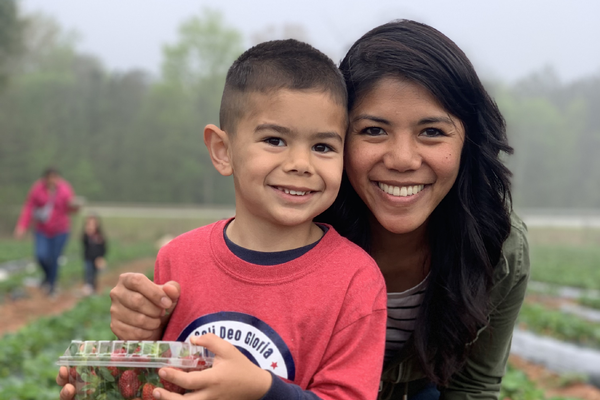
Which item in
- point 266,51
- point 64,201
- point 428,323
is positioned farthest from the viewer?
point 64,201

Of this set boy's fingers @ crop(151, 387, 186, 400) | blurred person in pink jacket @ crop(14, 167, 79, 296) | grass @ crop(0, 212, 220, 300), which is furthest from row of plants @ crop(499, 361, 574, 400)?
grass @ crop(0, 212, 220, 300)

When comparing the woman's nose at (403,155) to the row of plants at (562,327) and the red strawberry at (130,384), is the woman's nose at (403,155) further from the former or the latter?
the row of plants at (562,327)

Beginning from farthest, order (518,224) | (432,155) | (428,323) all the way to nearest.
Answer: (518,224) < (428,323) < (432,155)

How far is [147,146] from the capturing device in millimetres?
35438

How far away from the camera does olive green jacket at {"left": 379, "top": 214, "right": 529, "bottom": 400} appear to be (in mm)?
2186

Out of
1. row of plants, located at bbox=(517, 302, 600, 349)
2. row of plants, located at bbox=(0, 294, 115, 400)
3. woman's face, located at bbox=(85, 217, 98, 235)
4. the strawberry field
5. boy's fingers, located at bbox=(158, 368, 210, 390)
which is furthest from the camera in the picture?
woman's face, located at bbox=(85, 217, 98, 235)

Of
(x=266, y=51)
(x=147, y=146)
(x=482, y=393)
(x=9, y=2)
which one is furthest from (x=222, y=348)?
(x=147, y=146)

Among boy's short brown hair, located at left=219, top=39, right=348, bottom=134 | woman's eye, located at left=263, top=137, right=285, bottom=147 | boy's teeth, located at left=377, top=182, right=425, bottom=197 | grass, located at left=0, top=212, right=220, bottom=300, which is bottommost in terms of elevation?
grass, located at left=0, top=212, right=220, bottom=300

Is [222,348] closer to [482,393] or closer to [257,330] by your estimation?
[257,330]

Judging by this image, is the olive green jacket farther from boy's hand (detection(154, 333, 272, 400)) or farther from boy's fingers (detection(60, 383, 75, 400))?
boy's fingers (detection(60, 383, 75, 400))

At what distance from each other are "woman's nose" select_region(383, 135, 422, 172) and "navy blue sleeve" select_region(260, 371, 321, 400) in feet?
2.42

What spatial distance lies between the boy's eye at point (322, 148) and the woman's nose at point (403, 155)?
0.29 meters

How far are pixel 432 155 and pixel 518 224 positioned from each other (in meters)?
0.63

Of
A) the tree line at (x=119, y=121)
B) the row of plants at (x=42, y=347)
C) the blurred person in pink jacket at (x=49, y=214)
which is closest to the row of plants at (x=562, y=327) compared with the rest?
the row of plants at (x=42, y=347)
